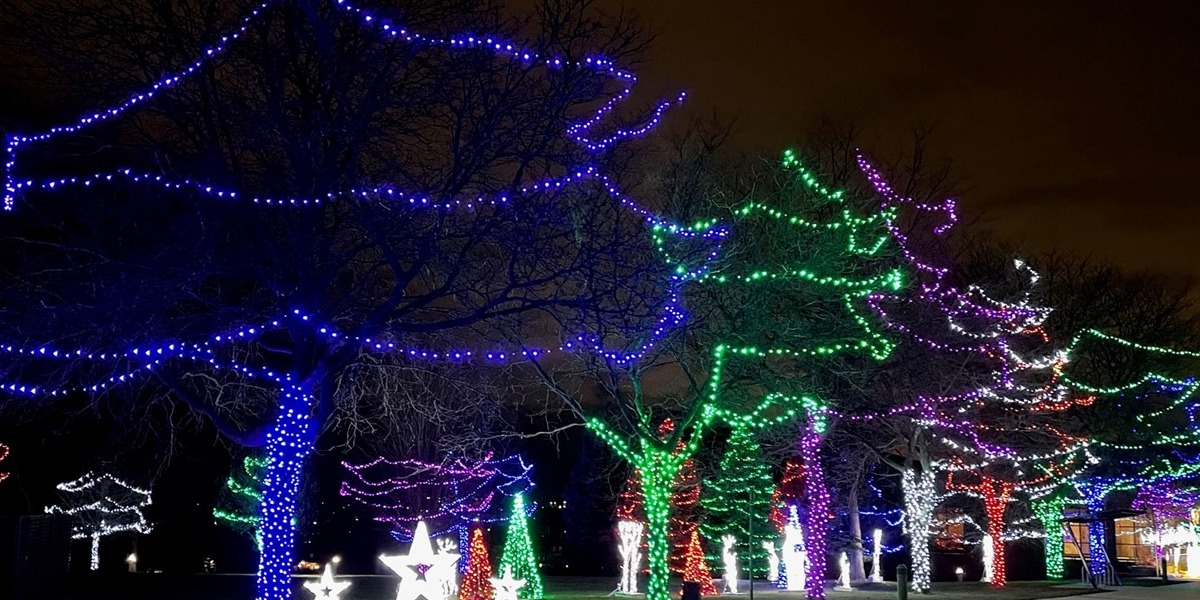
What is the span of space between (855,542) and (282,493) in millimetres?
24563

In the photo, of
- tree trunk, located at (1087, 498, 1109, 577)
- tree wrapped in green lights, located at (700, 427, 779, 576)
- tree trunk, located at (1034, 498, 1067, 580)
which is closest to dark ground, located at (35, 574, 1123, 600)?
tree trunk, located at (1087, 498, 1109, 577)

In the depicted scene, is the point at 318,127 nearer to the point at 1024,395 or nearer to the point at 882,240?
the point at 882,240

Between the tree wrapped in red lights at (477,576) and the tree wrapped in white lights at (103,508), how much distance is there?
79.5 ft

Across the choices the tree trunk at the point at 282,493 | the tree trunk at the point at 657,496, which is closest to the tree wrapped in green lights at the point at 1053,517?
the tree trunk at the point at 657,496

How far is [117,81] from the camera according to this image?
558 inches

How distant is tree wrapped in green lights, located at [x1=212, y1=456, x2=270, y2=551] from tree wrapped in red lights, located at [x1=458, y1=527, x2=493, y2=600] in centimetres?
1731

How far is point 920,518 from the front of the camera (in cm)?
3014

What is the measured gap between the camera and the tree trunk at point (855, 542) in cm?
3556

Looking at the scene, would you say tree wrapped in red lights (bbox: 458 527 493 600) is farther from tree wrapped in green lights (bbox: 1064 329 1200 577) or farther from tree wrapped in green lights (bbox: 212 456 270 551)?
tree wrapped in green lights (bbox: 1064 329 1200 577)

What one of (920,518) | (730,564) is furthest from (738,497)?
(920,518)

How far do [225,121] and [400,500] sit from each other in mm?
30321

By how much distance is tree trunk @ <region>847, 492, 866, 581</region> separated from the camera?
1400 inches

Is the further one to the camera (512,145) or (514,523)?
(514,523)

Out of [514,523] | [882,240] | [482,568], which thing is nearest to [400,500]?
[514,523]
